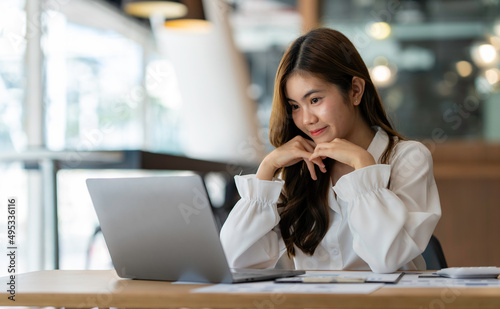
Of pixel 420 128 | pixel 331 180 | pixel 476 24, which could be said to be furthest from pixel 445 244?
pixel 331 180

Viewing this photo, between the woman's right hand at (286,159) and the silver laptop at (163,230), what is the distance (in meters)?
0.42

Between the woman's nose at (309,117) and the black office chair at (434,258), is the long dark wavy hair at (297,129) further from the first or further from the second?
the black office chair at (434,258)

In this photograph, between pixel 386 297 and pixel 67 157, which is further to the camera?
pixel 67 157

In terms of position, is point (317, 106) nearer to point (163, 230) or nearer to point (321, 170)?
point (321, 170)

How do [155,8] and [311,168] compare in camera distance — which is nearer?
[311,168]

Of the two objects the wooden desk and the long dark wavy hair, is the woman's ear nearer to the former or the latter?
the long dark wavy hair

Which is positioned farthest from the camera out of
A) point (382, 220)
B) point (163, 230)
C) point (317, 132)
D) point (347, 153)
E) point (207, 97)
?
point (207, 97)

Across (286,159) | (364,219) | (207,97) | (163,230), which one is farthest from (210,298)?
(207,97)

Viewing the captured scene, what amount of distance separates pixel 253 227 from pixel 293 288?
0.58 meters

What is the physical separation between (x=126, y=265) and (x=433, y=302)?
628 mm

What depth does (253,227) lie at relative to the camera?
1673mm

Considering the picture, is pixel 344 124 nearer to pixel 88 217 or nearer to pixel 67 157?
pixel 67 157

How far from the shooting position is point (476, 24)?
16.6ft

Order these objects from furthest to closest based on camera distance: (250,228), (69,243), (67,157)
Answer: (69,243) → (67,157) → (250,228)
